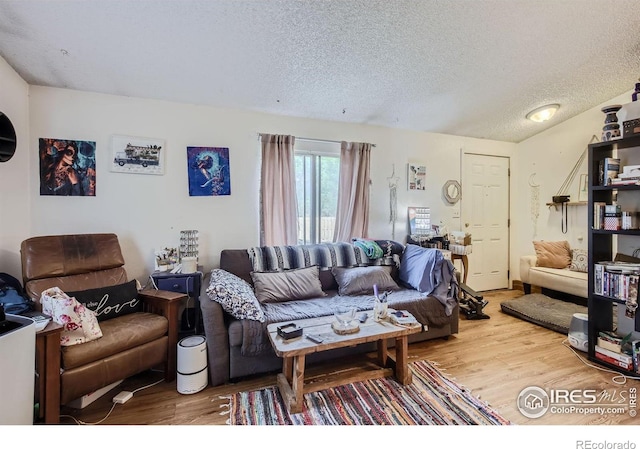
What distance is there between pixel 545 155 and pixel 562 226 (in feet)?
3.38

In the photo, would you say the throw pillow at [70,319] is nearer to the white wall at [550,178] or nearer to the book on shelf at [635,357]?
the book on shelf at [635,357]

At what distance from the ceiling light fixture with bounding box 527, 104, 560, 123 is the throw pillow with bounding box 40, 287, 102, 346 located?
4759mm

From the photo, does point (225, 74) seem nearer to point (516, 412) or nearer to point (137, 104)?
point (137, 104)

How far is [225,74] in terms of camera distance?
247 centimetres

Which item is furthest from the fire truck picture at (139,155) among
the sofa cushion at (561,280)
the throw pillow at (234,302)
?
the sofa cushion at (561,280)

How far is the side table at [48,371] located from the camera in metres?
1.53

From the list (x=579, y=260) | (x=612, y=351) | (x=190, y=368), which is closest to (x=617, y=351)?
(x=612, y=351)

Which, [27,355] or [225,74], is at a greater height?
[225,74]

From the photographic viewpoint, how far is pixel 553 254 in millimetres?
3854

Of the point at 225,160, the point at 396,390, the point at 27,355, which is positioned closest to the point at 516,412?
the point at 396,390

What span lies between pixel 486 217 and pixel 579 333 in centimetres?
210

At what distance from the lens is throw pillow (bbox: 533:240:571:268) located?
3809mm

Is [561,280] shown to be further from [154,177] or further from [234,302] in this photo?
[154,177]
